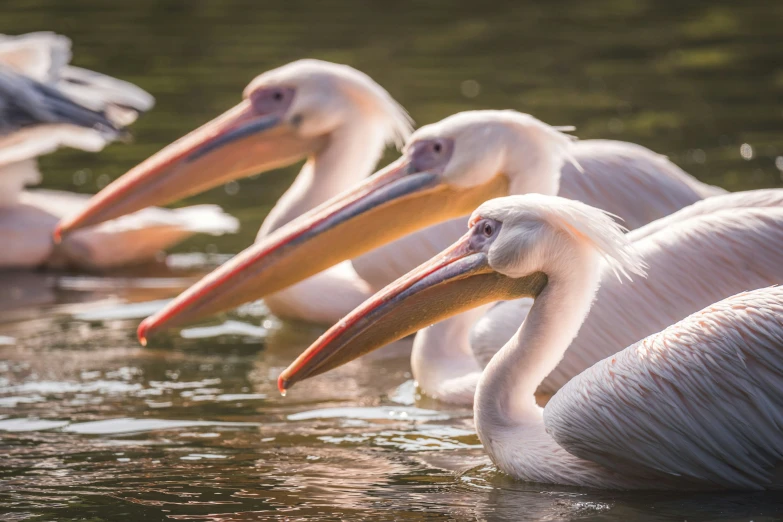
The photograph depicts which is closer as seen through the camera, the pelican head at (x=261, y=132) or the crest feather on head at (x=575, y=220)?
the crest feather on head at (x=575, y=220)

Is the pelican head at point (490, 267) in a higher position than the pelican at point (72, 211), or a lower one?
lower

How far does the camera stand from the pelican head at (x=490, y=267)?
153 inches

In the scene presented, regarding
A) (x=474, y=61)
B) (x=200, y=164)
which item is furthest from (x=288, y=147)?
(x=474, y=61)

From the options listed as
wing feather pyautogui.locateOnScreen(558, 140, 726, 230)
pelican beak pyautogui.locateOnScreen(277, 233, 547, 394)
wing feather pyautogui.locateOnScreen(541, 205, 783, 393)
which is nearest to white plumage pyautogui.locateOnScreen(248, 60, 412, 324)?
wing feather pyautogui.locateOnScreen(558, 140, 726, 230)

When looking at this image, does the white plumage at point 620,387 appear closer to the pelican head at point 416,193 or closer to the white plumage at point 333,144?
the pelican head at point 416,193

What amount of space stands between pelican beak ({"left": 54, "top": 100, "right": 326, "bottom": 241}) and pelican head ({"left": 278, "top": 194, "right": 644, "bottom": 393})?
6.44ft

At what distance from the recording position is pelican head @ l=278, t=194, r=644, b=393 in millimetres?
3883

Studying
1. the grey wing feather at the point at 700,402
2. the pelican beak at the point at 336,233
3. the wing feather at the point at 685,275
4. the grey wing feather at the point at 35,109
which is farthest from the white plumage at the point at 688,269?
the grey wing feather at the point at 35,109

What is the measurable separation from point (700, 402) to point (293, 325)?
2866mm

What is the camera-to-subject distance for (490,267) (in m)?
4.01

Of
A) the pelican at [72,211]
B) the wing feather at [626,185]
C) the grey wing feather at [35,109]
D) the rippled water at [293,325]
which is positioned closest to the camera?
the rippled water at [293,325]

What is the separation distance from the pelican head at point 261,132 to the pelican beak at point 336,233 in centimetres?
95

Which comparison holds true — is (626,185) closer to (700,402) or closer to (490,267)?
(490,267)

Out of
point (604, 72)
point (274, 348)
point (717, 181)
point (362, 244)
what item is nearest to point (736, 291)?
point (362, 244)
